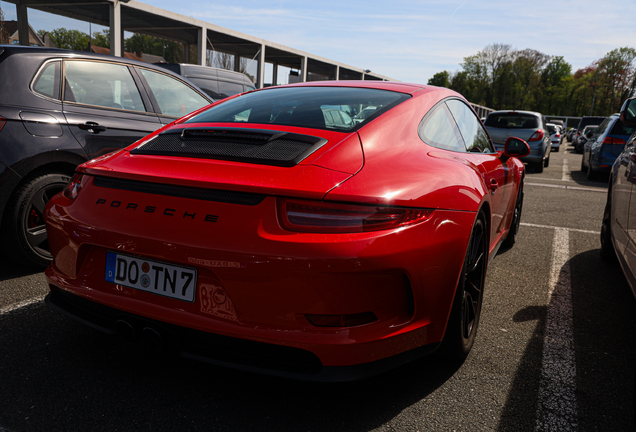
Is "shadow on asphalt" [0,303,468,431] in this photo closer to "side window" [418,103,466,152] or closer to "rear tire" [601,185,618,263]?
"side window" [418,103,466,152]

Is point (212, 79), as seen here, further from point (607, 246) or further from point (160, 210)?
point (160, 210)

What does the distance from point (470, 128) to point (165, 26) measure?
75.9 feet

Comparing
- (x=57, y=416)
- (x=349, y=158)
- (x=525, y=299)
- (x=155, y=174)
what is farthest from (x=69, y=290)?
(x=525, y=299)

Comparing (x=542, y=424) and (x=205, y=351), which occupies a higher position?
(x=205, y=351)

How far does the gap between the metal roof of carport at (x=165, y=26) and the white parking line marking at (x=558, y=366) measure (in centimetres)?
1778

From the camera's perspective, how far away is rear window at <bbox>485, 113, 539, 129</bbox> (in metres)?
12.5

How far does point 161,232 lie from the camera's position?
178 centimetres

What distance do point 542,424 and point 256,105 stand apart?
2.06m

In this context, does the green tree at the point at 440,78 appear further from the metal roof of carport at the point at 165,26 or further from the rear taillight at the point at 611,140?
the rear taillight at the point at 611,140

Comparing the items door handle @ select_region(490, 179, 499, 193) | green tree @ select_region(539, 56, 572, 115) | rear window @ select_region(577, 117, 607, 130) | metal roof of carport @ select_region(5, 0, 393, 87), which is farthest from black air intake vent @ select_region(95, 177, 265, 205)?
green tree @ select_region(539, 56, 572, 115)

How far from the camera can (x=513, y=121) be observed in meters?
12.5

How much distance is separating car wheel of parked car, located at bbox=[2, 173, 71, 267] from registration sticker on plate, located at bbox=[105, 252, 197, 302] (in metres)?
1.92

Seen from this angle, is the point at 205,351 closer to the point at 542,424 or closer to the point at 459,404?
the point at 459,404

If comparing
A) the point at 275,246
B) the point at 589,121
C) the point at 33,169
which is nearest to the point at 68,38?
the point at 33,169
